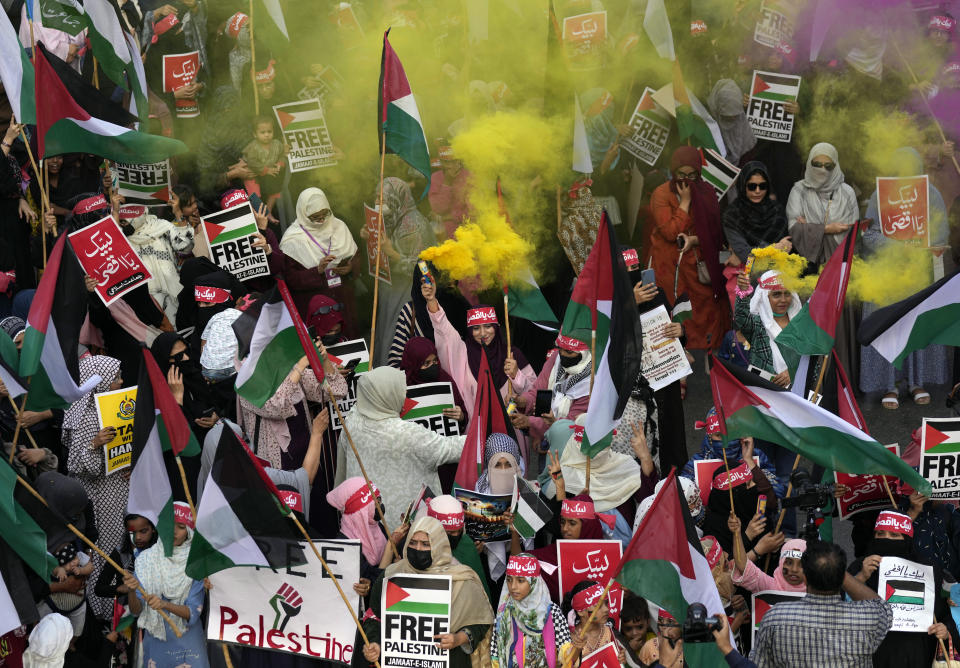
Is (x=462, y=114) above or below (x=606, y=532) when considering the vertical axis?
above

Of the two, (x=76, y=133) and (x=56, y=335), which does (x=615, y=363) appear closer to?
(x=56, y=335)

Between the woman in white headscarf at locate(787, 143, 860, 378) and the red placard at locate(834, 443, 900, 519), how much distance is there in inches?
111

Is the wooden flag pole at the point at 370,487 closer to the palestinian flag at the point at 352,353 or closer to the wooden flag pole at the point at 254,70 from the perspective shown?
the palestinian flag at the point at 352,353

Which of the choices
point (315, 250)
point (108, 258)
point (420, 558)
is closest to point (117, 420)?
point (108, 258)

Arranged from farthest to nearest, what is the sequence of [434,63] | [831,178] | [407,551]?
1. [434,63]
2. [831,178]
3. [407,551]

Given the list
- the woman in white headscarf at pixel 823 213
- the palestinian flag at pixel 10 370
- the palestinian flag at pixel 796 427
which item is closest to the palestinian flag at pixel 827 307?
the palestinian flag at pixel 796 427

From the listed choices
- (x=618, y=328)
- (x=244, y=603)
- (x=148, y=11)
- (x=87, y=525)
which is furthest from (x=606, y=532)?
(x=148, y=11)

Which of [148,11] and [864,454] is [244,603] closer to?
[864,454]

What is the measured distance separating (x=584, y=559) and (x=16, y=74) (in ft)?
16.5

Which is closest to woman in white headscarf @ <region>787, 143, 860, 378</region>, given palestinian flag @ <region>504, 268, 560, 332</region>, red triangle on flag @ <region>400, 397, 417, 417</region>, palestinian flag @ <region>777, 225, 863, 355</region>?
palestinian flag @ <region>504, 268, 560, 332</region>

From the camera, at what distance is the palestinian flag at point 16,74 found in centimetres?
1048

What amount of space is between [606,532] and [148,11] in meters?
6.75

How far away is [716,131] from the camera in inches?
498

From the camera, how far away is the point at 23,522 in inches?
330
